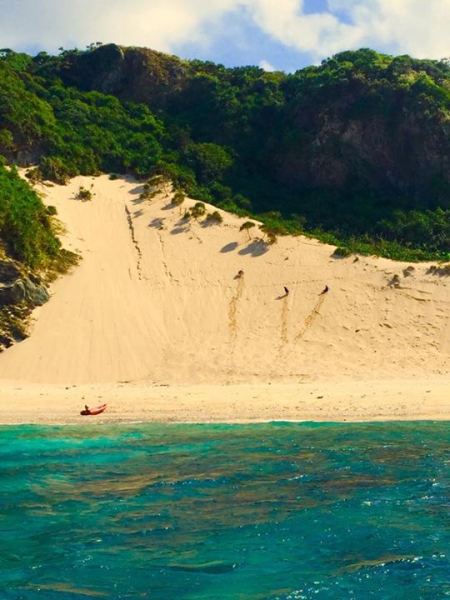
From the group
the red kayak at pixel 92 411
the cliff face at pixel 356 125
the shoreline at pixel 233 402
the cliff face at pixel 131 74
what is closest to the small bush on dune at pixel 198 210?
the cliff face at pixel 356 125

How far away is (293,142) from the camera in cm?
3872

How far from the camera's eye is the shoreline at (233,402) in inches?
699

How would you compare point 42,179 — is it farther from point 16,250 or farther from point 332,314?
point 332,314

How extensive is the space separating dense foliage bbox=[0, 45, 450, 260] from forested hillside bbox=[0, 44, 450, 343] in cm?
7

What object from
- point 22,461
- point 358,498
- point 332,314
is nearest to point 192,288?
point 332,314

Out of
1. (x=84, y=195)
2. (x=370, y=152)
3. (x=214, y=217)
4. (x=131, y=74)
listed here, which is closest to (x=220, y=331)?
(x=214, y=217)

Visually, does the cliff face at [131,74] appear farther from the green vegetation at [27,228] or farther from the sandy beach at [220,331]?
the green vegetation at [27,228]

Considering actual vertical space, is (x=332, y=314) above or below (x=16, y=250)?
below

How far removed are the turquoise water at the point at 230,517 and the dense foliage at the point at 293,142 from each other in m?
18.4

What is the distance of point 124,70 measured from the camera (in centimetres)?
4656

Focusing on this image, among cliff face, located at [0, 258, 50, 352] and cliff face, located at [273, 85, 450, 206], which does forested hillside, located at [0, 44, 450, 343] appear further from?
cliff face, located at [0, 258, 50, 352]

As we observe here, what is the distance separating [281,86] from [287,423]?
30.4 m

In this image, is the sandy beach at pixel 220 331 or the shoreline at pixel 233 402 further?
the sandy beach at pixel 220 331

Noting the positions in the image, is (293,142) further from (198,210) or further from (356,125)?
(198,210)
